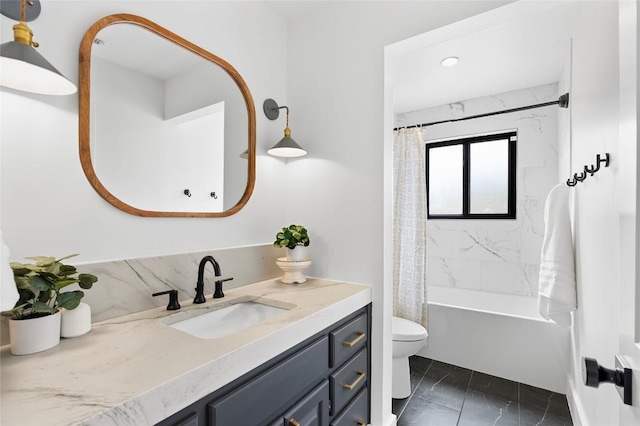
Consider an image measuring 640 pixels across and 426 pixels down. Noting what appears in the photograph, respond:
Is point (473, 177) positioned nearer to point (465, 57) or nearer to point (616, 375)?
point (465, 57)

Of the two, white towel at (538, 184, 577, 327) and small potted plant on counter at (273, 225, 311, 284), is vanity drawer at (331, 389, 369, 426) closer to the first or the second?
small potted plant on counter at (273, 225, 311, 284)

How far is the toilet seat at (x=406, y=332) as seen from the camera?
203 cm

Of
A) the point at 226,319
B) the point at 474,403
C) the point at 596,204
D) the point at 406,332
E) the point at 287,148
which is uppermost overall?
the point at 287,148

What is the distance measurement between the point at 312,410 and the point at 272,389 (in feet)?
0.93

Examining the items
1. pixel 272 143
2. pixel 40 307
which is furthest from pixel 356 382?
pixel 272 143

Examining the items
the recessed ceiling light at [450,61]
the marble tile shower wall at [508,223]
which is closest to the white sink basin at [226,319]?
the recessed ceiling light at [450,61]

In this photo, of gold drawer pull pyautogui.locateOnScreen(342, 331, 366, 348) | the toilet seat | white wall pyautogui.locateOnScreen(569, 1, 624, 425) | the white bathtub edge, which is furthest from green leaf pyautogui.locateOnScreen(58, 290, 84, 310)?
the white bathtub edge

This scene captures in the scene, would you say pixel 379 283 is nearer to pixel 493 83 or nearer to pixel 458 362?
pixel 458 362

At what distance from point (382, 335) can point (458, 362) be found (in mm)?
1337

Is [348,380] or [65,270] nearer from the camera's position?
[65,270]

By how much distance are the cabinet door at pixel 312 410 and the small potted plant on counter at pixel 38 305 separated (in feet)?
2.44

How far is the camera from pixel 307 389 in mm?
1098

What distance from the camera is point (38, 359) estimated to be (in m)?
0.78

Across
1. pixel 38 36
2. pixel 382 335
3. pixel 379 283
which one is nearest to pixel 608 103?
pixel 379 283
